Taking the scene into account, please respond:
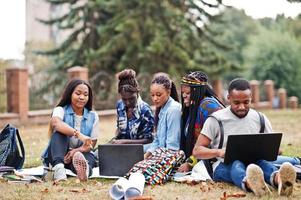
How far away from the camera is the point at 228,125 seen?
592cm

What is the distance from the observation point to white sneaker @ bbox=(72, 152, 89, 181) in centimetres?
629

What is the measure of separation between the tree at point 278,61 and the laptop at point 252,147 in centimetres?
3060

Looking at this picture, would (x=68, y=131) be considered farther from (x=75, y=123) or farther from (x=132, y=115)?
(x=132, y=115)

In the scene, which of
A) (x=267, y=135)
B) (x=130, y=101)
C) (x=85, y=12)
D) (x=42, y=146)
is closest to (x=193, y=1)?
(x=85, y=12)

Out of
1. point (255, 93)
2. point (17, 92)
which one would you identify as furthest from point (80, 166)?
point (255, 93)

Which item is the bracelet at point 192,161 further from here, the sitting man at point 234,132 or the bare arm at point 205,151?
the bare arm at point 205,151

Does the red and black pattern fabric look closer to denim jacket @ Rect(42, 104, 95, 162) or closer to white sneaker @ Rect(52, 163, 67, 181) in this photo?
white sneaker @ Rect(52, 163, 67, 181)

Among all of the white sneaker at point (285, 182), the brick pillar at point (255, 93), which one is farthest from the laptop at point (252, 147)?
the brick pillar at point (255, 93)

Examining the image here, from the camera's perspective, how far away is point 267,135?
5656 mm

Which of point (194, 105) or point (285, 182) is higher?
point (194, 105)

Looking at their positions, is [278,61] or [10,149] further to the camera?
[278,61]

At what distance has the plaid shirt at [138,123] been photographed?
23.6 feet

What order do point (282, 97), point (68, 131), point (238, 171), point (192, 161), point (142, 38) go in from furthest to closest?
point (282, 97) → point (142, 38) → point (68, 131) → point (192, 161) → point (238, 171)

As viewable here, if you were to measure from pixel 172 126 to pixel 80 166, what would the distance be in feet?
3.96
